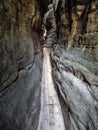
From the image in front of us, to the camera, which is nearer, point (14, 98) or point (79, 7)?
point (14, 98)

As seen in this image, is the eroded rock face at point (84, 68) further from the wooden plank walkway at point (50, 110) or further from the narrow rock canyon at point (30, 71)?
the wooden plank walkway at point (50, 110)


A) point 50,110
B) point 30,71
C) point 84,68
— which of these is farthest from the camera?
point 50,110

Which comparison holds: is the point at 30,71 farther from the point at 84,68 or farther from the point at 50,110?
the point at 50,110

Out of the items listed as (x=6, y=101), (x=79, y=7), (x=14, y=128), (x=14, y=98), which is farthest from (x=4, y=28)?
(x=79, y=7)

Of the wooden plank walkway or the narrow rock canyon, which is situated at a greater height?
the narrow rock canyon

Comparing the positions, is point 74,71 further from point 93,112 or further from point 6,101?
point 6,101

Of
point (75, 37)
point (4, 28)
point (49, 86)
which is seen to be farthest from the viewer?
point (49, 86)

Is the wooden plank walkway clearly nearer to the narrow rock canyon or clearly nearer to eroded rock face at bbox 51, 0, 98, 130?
the narrow rock canyon

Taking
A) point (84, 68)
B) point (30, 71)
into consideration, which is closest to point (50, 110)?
point (30, 71)

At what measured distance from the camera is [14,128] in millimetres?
1761

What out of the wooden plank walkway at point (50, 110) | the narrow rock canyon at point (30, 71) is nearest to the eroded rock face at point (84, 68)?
the narrow rock canyon at point (30, 71)

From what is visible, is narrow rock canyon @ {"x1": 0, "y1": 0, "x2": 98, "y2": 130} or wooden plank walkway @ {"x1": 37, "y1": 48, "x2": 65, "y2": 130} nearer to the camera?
narrow rock canyon @ {"x1": 0, "y1": 0, "x2": 98, "y2": 130}

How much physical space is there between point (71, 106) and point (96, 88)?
2.99 feet

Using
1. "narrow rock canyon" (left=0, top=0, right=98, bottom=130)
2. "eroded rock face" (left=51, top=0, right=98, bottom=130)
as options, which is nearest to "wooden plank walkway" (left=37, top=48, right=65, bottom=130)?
"narrow rock canyon" (left=0, top=0, right=98, bottom=130)
